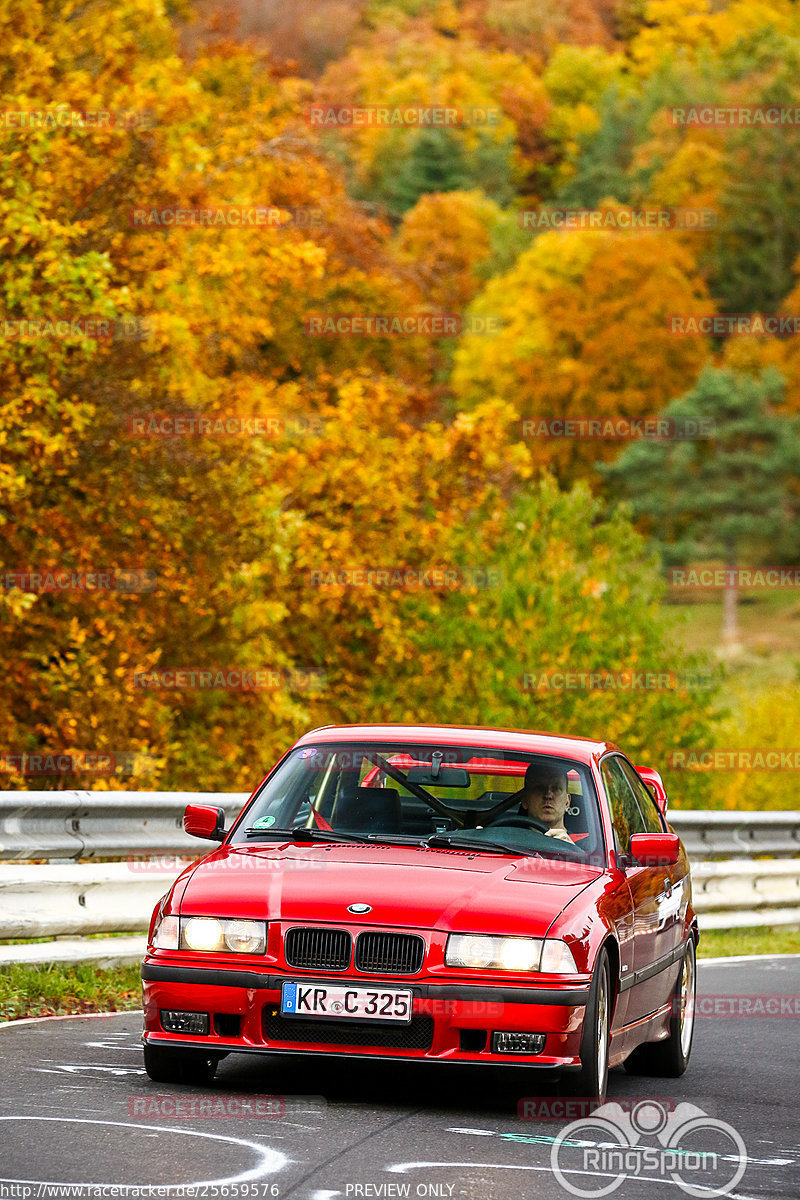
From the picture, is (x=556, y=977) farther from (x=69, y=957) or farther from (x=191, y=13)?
(x=191, y=13)

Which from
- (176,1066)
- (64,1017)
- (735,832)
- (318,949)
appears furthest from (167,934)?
(735,832)

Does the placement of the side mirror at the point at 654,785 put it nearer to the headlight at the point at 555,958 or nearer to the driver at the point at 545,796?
the driver at the point at 545,796

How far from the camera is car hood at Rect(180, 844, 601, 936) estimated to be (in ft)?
23.0

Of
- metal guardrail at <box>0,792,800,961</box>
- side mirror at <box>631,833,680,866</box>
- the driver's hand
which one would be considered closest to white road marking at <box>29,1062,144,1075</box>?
the driver's hand

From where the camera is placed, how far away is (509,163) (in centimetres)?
14788

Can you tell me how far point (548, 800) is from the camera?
8297 millimetres

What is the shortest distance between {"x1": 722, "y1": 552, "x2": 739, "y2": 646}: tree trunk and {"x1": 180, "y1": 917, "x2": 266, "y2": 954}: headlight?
295 feet

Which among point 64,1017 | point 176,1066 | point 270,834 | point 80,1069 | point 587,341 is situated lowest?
point 64,1017

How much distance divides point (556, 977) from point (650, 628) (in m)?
33.6

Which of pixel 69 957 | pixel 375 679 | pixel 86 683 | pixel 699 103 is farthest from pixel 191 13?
pixel 699 103

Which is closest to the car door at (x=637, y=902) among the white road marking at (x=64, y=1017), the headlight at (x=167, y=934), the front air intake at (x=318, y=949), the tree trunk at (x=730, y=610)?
the front air intake at (x=318, y=949)

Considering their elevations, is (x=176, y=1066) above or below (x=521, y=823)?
below

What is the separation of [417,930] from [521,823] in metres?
1.29

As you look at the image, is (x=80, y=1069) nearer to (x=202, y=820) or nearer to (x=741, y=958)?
(x=202, y=820)
